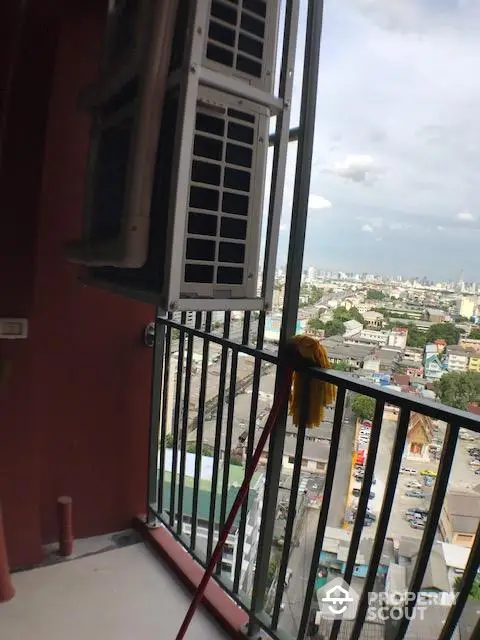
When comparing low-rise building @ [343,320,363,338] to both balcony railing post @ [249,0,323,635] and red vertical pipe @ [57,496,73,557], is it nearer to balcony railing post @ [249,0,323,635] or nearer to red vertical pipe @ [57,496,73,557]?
balcony railing post @ [249,0,323,635]

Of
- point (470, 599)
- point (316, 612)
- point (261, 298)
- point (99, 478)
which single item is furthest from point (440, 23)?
point (99, 478)

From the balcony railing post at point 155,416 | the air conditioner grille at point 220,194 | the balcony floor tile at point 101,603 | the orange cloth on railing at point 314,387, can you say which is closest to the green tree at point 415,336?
the orange cloth on railing at point 314,387

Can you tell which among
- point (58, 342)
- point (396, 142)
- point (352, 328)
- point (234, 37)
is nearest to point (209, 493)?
point (58, 342)

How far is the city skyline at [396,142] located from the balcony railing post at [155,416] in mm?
888

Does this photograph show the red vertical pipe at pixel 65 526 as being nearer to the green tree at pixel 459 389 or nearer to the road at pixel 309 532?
the road at pixel 309 532

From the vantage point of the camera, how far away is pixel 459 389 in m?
1.05

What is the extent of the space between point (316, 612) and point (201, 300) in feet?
3.36

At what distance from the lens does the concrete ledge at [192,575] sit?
1.68 m

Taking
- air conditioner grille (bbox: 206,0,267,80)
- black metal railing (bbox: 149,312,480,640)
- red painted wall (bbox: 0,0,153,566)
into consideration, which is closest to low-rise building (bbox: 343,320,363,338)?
black metal railing (bbox: 149,312,480,640)

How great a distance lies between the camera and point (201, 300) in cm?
123

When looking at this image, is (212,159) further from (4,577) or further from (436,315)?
(4,577)

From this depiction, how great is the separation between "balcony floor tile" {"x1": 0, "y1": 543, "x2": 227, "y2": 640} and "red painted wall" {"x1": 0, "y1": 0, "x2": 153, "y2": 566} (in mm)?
166

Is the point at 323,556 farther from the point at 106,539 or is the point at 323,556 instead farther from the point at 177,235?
the point at 106,539

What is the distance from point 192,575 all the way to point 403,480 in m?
1.15
